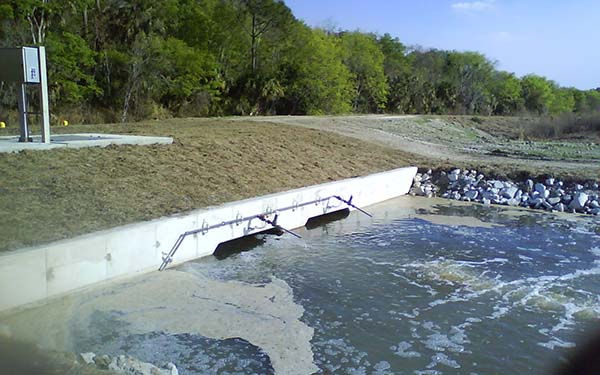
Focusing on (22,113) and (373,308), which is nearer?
(373,308)

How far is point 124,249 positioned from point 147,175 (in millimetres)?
3599

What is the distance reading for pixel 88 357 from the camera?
591 centimetres

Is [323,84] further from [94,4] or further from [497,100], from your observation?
[497,100]

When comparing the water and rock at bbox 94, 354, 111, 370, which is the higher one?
rock at bbox 94, 354, 111, 370

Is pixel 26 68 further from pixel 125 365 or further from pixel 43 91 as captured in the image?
pixel 125 365

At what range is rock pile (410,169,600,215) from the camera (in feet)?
54.5

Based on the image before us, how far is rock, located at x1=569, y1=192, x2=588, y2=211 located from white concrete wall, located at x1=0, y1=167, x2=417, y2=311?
25.4ft

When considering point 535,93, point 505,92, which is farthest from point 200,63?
point 535,93

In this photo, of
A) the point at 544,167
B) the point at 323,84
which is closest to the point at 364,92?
the point at 323,84

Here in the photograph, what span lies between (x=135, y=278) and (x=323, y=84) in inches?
1824

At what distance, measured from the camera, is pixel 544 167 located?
65.3 feet

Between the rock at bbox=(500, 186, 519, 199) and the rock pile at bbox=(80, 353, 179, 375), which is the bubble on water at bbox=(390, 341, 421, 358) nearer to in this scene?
the rock pile at bbox=(80, 353, 179, 375)

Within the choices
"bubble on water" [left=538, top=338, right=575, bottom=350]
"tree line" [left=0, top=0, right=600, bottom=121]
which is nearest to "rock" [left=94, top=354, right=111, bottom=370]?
"bubble on water" [left=538, top=338, right=575, bottom=350]

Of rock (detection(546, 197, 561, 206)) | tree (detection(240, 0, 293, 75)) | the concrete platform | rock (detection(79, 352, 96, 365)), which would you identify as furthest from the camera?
tree (detection(240, 0, 293, 75))
